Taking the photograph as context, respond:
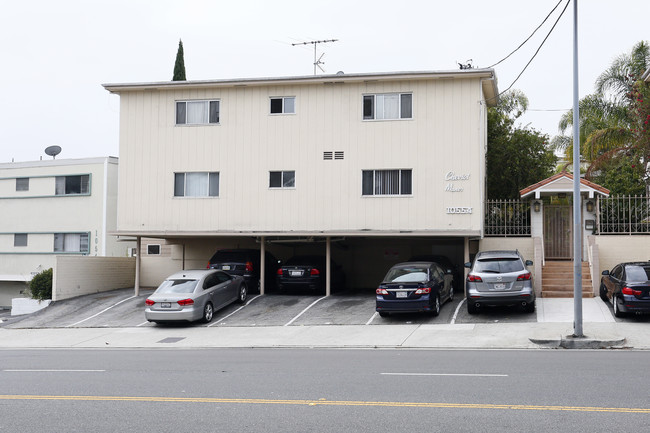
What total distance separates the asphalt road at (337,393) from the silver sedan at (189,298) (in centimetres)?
585

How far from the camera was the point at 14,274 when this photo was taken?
1390 inches

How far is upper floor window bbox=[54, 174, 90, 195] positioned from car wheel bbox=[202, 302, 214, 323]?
15939mm

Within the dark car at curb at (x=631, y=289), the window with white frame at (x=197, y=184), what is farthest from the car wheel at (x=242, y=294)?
the dark car at curb at (x=631, y=289)

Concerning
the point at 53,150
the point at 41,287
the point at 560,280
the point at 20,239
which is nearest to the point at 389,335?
the point at 560,280

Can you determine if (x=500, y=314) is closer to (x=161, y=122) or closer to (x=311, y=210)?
(x=311, y=210)

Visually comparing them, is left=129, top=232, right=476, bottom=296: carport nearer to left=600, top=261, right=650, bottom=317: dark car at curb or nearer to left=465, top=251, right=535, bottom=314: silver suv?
left=465, top=251, right=535, bottom=314: silver suv

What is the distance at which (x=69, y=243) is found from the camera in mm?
34438

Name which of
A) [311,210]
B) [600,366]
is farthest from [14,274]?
[600,366]

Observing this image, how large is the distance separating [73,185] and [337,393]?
93.0 ft

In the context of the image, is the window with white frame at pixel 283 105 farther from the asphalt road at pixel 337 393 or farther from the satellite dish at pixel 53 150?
the satellite dish at pixel 53 150

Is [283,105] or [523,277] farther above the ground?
[283,105]

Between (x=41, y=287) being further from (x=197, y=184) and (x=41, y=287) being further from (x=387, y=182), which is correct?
(x=387, y=182)

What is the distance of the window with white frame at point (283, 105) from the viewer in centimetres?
2512

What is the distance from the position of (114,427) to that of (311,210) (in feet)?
55.5
